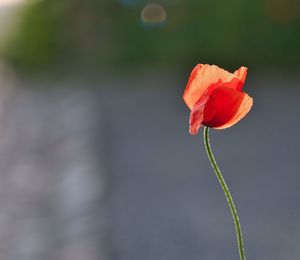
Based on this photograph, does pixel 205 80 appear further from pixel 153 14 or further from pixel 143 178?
pixel 153 14

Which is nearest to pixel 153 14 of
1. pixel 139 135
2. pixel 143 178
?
pixel 139 135

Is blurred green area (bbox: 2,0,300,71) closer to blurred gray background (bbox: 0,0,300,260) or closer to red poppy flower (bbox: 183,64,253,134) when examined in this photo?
blurred gray background (bbox: 0,0,300,260)

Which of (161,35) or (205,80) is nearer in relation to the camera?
(205,80)

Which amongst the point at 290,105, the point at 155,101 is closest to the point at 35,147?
the point at 155,101

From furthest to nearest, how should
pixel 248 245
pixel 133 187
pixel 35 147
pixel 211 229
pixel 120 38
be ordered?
pixel 120 38
pixel 35 147
pixel 133 187
pixel 211 229
pixel 248 245

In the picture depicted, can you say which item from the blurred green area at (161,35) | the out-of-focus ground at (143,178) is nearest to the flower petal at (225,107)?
the out-of-focus ground at (143,178)

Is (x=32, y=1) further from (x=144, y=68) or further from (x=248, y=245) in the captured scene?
(x=248, y=245)
